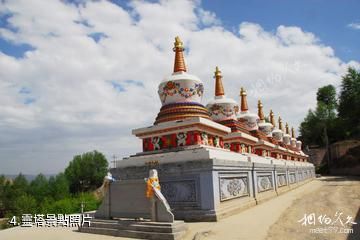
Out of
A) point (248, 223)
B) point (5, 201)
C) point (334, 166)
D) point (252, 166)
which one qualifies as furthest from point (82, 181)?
point (248, 223)

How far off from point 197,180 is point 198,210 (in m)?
1.13

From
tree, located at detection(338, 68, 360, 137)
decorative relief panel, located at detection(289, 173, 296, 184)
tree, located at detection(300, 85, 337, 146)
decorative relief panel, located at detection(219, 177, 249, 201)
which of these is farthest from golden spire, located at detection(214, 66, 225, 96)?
tree, located at detection(300, 85, 337, 146)

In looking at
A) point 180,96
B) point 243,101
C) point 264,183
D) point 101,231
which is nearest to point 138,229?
point 101,231

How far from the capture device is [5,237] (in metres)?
11.1

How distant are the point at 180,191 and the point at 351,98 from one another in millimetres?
40386

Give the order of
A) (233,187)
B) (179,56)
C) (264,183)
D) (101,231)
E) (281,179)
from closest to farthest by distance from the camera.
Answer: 1. (101,231)
2. (233,187)
3. (179,56)
4. (264,183)
5. (281,179)

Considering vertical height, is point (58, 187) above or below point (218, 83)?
below

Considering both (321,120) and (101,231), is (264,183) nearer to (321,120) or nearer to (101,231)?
(101,231)

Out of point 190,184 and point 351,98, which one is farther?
point 351,98

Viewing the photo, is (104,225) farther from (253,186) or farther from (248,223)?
(253,186)

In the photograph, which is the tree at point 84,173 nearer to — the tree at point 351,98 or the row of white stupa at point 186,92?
the tree at point 351,98

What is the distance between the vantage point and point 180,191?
12.8 metres

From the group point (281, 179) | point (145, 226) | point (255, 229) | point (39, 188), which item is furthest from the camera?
point (39, 188)

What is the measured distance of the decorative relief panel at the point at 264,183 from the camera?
18000 millimetres
